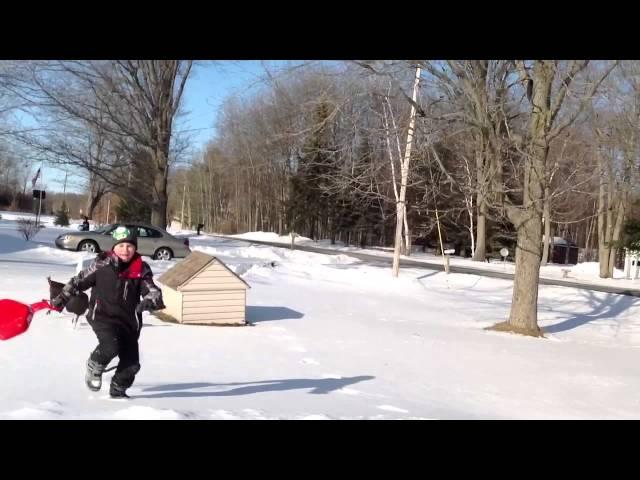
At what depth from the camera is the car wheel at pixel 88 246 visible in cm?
2117

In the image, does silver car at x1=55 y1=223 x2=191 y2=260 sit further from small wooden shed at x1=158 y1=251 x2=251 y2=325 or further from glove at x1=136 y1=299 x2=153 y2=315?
glove at x1=136 y1=299 x2=153 y2=315

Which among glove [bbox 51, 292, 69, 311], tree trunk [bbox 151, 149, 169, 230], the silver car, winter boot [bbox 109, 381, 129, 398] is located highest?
tree trunk [bbox 151, 149, 169, 230]

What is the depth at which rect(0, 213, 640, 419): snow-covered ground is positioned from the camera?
534cm

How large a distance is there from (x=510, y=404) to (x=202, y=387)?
11.3 ft

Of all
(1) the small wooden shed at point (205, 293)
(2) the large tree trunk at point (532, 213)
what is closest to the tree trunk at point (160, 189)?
(1) the small wooden shed at point (205, 293)

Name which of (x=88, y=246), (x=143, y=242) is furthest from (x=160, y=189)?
(x=88, y=246)

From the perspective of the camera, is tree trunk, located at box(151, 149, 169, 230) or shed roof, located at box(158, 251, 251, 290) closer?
shed roof, located at box(158, 251, 251, 290)

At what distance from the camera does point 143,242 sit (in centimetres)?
2220

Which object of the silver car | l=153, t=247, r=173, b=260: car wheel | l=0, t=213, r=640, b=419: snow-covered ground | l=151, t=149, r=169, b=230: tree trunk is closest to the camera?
l=0, t=213, r=640, b=419: snow-covered ground

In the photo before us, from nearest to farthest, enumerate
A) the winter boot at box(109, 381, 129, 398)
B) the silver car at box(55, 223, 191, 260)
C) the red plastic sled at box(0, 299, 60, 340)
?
the red plastic sled at box(0, 299, 60, 340) → the winter boot at box(109, 381, 129, 398) → the silver car at box(55, 223, 191, 260)

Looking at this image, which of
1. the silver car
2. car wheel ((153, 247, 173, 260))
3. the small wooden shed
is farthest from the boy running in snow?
car wheel ((153, 247, 173, 260))

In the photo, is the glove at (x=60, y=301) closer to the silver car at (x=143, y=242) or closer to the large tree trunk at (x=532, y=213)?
the large tree trunk at (x=532, y=213)

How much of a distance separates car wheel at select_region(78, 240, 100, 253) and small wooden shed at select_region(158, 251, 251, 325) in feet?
38.5

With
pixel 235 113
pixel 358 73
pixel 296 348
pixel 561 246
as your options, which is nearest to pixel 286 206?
pixel 235 113
